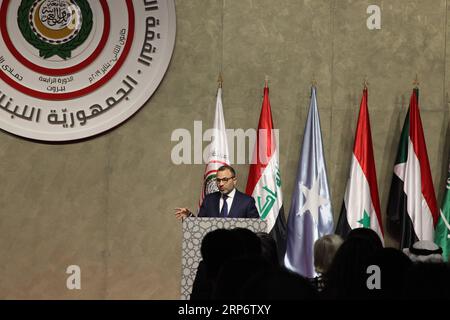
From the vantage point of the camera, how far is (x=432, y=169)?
6527 mm

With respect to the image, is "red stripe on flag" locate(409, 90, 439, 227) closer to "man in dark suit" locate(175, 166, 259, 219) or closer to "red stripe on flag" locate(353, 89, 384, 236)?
"red stripe on flag" locate(353, 89, 384, 236)

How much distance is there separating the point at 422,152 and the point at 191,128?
178cm

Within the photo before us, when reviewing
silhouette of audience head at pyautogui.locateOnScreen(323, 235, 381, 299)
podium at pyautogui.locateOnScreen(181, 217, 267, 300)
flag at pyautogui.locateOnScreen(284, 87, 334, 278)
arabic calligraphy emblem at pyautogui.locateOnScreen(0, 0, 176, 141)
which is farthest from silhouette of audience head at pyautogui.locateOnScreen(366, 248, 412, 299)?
arabic calligraphy emblem at pyautogui.locateOnScreen(0, 0, 176, 141)

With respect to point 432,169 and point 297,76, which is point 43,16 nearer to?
point 297,76

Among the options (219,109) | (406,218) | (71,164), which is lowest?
(406,218)

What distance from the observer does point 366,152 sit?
6.32 m

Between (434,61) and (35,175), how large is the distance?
10.7ft

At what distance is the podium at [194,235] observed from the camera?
15.0 ft

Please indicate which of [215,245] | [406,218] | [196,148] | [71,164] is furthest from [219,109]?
[215,245]

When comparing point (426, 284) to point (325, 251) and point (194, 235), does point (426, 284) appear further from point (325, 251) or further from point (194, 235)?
point (194, 235)

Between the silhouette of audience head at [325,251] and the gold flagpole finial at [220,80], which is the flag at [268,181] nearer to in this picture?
the gold flagpole finial at [220,80]

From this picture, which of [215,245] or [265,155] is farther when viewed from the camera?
[265,155]

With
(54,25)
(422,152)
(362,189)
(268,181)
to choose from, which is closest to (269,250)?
(268,181)

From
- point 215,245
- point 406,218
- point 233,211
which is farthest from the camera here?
point 406,218
